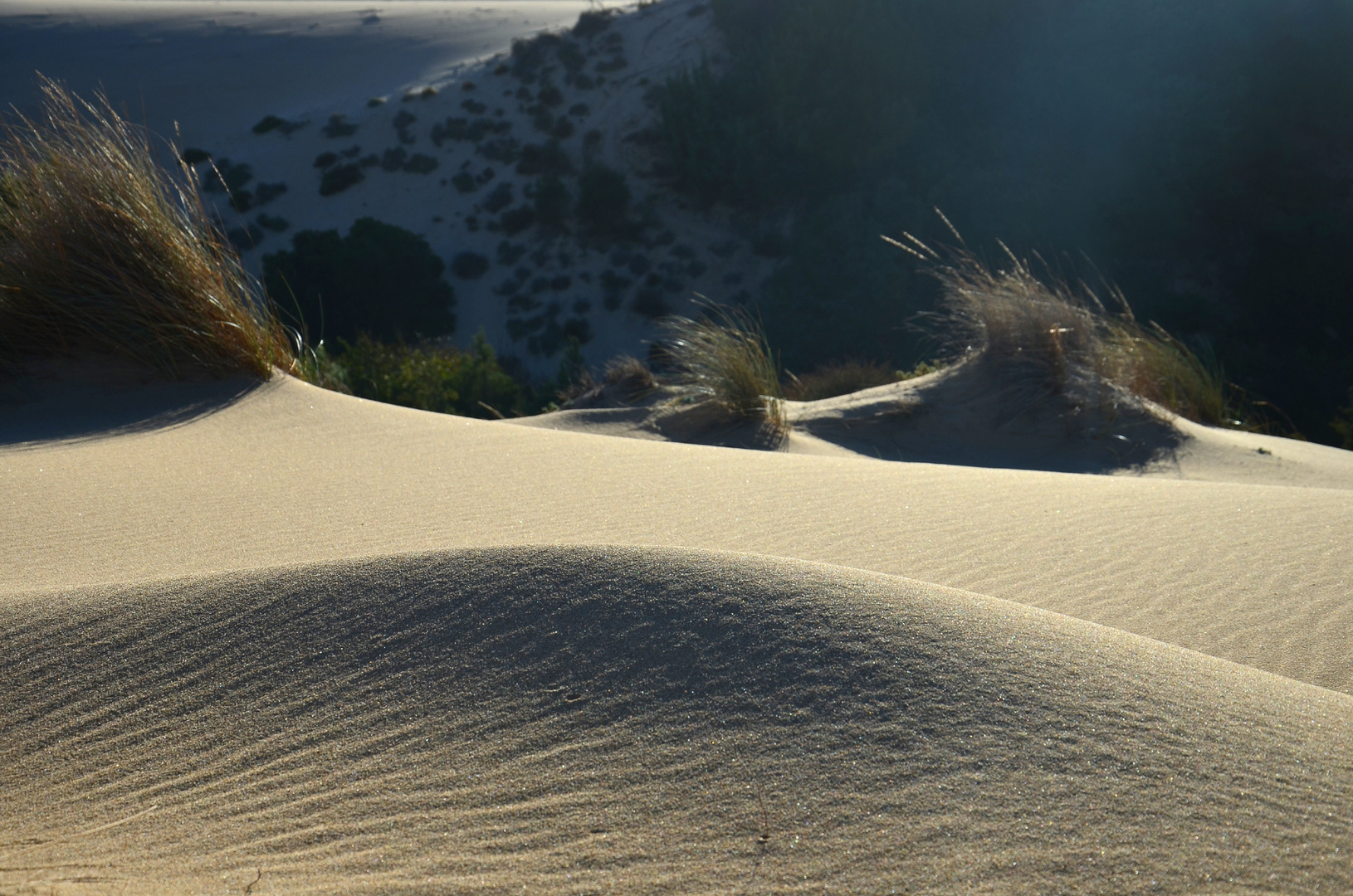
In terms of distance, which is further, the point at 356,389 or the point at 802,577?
the point at 356,389

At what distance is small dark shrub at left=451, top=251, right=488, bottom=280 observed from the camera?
2884 centimetres

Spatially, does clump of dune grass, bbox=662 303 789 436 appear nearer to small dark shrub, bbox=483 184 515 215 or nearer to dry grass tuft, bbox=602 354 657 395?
dry grass tuft, bbox=602 354 657 395

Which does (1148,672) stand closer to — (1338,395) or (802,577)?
(802,577)

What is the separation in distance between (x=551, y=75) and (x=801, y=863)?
1427 inches

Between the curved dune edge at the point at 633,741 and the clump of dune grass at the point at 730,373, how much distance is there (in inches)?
196

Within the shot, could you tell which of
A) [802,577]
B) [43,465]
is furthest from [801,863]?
[43,465]

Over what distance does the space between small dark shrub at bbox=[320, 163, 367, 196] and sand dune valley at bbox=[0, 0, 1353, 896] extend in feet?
103

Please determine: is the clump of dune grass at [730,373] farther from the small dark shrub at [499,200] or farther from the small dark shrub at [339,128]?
the small dark shrub at [339,128]

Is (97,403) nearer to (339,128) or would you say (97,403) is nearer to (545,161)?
(545,161)

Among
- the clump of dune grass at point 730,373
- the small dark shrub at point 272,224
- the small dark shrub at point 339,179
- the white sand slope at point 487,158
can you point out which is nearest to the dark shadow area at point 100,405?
the clump of dune grass at point 730,373

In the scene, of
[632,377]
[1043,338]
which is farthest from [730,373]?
[1043,338]

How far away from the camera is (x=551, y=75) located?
1346 inches

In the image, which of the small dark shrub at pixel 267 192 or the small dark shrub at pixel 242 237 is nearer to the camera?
the small dark shrub at pixel 242 237

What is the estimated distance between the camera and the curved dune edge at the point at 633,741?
4.29ft
